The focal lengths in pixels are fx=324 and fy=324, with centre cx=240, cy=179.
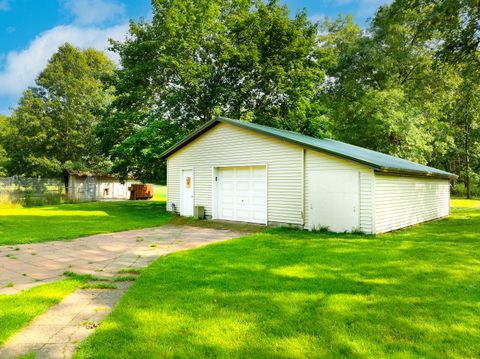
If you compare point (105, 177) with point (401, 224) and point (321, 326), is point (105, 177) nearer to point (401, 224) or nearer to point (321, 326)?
point (401, 224)

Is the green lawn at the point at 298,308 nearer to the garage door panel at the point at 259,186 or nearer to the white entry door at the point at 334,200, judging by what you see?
the white entry door at the point at 334,200

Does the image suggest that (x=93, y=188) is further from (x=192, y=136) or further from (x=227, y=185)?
(x=227, y=185)

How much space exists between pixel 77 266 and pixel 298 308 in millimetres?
4397

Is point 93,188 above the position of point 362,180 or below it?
below

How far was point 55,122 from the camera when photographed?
1316 inches

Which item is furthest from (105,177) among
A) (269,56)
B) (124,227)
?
(124,227)

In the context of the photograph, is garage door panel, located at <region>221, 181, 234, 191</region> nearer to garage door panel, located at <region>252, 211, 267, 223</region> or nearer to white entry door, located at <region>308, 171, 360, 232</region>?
garage door panel, located at <region>252, 211, 267, 223</region>

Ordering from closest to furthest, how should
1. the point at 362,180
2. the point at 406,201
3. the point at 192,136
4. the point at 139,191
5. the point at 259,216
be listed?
the point at 362,180 → the point at 406,201 → the point at 259,216 → the point at 192,136 → the point at 139,191

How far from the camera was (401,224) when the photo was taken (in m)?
11.7

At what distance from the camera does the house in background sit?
26927mm

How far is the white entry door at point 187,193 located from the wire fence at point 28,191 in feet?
40.7

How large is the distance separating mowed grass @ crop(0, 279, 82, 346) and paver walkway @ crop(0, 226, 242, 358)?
0.10 m

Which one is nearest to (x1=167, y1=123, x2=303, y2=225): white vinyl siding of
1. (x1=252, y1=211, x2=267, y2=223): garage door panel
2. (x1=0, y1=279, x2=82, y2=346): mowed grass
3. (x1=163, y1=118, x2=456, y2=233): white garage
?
(x1=163, y1=118, x2=456, y2=233): white garage

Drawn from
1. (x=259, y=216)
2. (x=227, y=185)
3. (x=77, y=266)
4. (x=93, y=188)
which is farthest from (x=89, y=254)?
(x=93, y=188)
